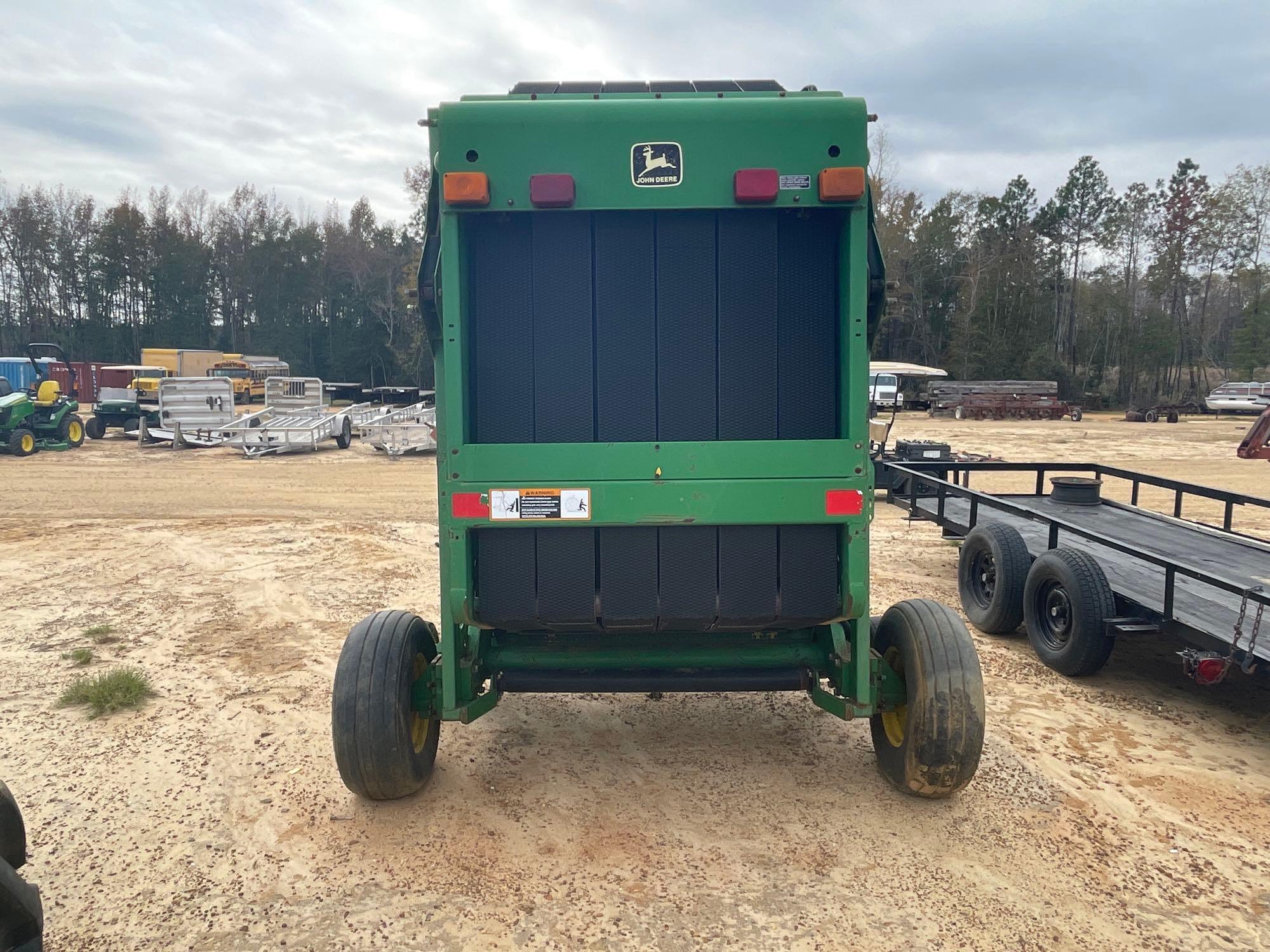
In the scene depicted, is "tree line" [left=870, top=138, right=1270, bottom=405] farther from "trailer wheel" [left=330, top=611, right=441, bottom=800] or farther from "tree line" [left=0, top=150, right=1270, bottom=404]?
"trailer wheel" [left=330, top=611, right=441, bottom=800]

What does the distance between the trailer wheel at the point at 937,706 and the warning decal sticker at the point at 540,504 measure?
1626mm

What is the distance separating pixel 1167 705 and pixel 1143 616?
1.95ft

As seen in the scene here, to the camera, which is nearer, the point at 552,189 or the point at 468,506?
the point at 552,189

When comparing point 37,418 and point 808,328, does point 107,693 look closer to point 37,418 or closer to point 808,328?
point 808,328

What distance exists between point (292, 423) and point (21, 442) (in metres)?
5.64

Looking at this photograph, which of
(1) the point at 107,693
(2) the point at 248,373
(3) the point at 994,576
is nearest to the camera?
(1) the point at 107,693

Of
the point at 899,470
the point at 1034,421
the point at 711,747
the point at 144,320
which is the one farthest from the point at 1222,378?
the point at 144,320

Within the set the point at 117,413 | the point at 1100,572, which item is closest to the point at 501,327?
the point at 1100,572

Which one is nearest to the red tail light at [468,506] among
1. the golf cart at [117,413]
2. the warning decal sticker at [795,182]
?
the warning decal sticker at [795,182]

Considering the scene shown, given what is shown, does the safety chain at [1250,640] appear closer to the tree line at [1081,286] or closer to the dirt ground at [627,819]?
the dirt ground at [627,819]

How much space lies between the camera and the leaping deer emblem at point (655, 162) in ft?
10.5

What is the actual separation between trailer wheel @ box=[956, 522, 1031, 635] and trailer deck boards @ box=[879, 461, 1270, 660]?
0.68ft

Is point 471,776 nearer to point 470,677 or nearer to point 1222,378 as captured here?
point 470,677

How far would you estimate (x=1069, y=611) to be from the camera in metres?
5.45
